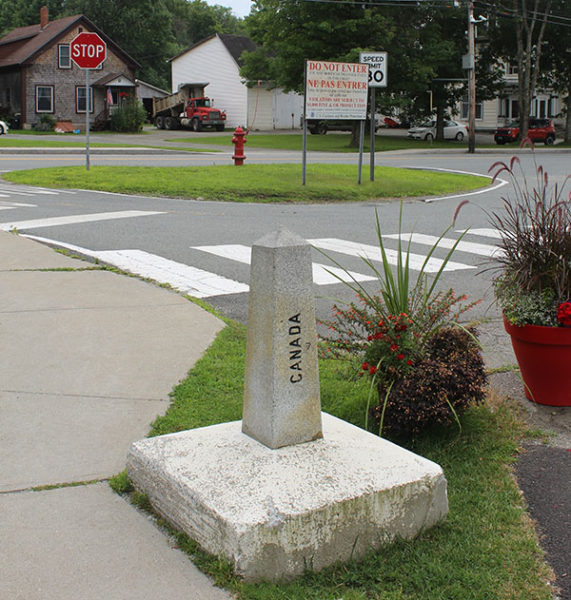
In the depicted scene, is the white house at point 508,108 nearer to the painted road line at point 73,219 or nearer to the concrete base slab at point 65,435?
the painted road line at point 73,219

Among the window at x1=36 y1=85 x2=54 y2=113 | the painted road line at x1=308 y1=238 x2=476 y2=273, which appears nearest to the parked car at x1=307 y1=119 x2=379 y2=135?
the window at x1=36 y1=85 x2=54 y2=113

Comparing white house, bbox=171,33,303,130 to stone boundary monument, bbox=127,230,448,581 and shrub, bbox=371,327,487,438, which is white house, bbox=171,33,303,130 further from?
stone boundary monument, bbox=127,230,448,581

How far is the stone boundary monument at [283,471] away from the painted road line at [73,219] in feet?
29.1

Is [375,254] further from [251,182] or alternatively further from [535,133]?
[535,133]

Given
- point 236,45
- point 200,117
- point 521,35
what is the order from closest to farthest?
1. point 521,35
2. point 200,117
3. point 236,45

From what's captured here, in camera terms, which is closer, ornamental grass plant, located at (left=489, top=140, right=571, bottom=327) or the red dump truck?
ornamental grass plant, located at (left=489, top=140, right=571, bottom=327)

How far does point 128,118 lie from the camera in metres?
49.3

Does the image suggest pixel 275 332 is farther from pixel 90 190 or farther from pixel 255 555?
pixel 90 190

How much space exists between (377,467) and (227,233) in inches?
333

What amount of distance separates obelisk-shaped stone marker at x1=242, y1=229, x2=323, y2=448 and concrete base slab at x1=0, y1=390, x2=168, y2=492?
922 mm

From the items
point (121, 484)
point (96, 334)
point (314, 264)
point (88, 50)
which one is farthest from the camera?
point (88, 50)

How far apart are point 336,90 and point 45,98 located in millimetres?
39239

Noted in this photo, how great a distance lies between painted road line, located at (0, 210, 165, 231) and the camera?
474 inches

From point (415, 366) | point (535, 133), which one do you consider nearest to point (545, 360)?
point (415, 366)
